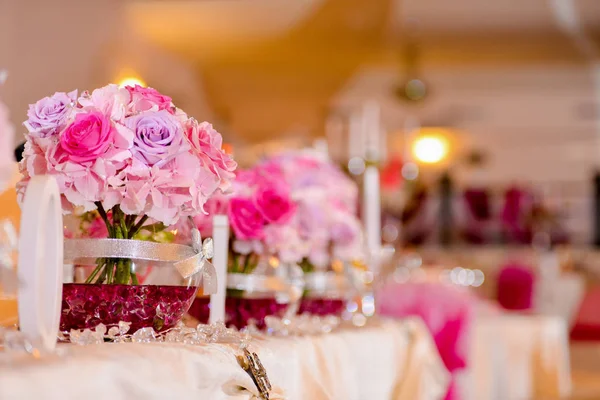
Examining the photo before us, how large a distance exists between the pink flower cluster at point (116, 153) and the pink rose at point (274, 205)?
475 mm

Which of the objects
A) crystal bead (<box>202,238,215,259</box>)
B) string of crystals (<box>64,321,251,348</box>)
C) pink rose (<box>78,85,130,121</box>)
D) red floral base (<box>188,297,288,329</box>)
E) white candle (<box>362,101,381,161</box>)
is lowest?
red floral base (<box>188,297,288,329</box>)

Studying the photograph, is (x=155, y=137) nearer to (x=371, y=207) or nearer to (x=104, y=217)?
(x=104, y=217)

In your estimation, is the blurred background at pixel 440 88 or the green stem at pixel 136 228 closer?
the green stem at pixel 136 228

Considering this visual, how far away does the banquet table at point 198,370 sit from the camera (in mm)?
661

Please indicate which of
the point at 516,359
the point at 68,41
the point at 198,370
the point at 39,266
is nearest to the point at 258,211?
the point at 198,370

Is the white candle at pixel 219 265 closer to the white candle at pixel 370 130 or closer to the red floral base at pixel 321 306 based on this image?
the red floral base at pixel 321 306

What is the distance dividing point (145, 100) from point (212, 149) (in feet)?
0.29

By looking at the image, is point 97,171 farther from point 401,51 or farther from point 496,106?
point 496,106

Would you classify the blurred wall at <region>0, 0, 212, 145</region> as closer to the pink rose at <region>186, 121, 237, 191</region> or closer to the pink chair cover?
the pink chair cover

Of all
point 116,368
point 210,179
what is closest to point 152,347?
point 116,368

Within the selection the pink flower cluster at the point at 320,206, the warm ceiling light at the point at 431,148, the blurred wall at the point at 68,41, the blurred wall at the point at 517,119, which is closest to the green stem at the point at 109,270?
the pink flower cluster at the point at 320,206

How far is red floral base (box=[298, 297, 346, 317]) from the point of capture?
5.78 feet

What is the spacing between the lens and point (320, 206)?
1720 millimetres

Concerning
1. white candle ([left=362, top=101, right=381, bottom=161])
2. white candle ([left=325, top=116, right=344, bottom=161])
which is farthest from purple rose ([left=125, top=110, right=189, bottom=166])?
white candle ([left=325, top=116, right=344, bottom=161])
